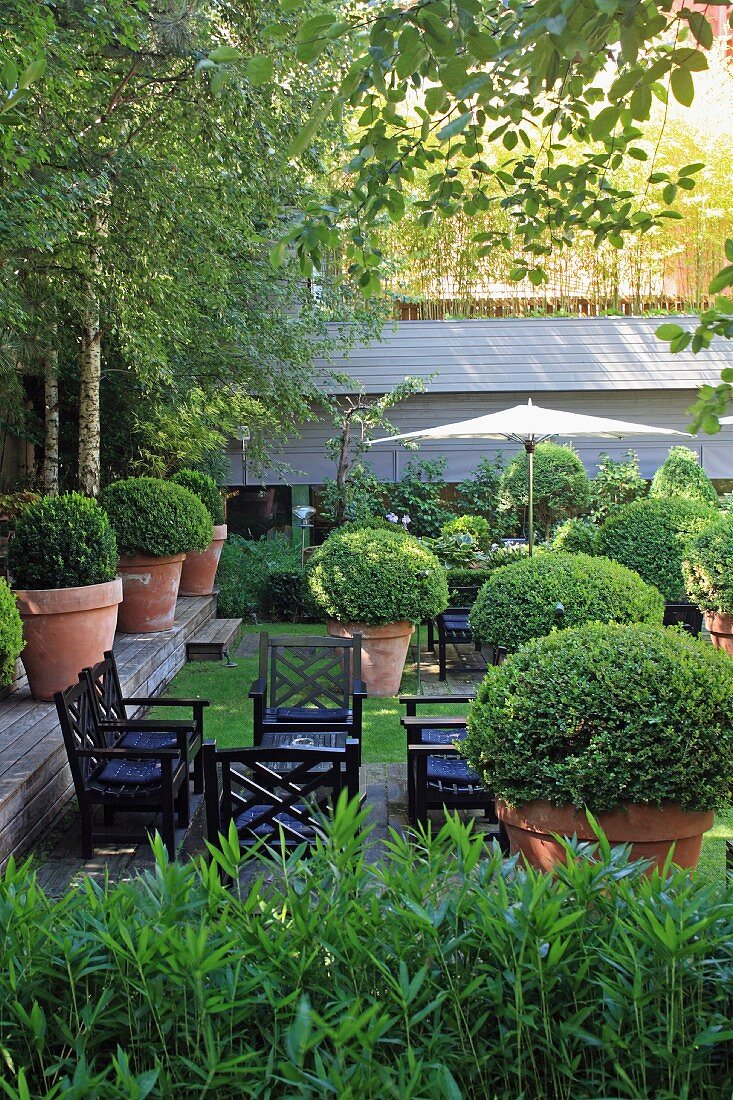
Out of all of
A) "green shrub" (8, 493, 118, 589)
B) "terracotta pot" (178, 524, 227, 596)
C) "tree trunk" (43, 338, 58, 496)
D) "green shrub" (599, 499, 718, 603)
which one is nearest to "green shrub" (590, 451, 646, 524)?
"green shrub" (599, 499, 718, 603)

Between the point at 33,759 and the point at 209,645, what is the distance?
15.7ft

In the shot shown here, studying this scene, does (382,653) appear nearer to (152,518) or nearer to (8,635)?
(152,518)

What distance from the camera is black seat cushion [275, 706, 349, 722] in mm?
6133

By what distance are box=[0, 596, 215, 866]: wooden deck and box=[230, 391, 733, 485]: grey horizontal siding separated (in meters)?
8.67

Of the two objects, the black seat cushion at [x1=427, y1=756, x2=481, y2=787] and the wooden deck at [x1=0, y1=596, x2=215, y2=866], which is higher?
the black seat cushion at [x1=427, y1=756, x2=481, y2=787]

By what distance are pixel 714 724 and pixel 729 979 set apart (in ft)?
6.23

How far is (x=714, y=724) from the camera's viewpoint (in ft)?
12.0

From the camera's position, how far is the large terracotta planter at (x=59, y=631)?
21.5 feet

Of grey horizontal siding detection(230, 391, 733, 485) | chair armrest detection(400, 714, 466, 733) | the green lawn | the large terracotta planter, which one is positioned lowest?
the green lawn

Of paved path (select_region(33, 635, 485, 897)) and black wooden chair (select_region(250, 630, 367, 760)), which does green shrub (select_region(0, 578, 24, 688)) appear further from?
black wooden chair (select_region(250, 630, 367, 760))

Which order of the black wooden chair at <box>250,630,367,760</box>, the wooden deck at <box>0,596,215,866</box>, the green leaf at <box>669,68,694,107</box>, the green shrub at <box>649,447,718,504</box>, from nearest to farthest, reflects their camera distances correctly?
the green leaf at <box>669,68,694,107</box> → the wooden deck at <box>0,596,215,866</box> → the black wooden chair at <box>250,630,367,760</box> → the green shrub at <box>649,447,718,504</box>

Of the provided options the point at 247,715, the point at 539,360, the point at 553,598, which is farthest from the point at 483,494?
the point at 247,715

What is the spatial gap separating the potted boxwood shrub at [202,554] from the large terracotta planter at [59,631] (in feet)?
17.4

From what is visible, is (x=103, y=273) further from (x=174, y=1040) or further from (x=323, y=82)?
(x=174, y=1040)
